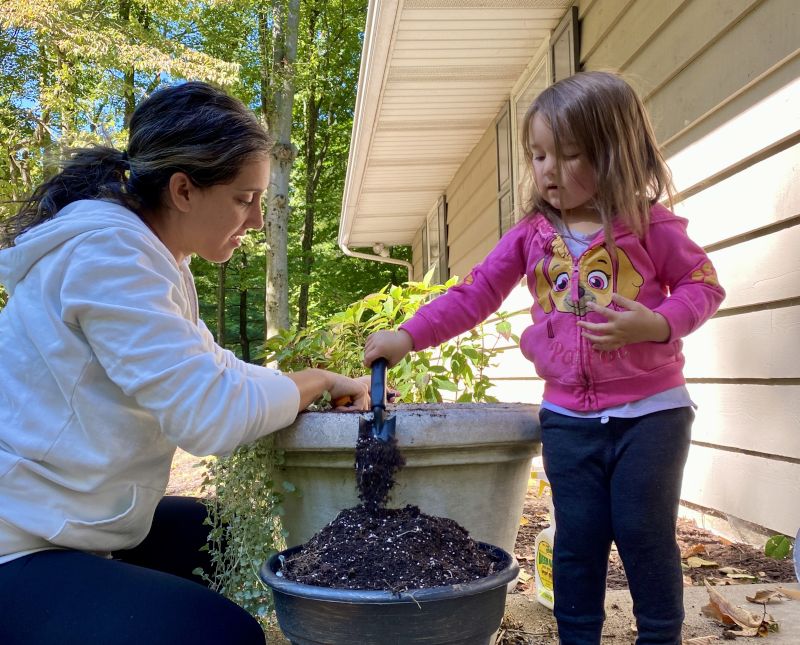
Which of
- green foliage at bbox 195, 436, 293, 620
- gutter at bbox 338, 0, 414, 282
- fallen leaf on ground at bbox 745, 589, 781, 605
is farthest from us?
gutter at bbox 338, 0, 414, 282

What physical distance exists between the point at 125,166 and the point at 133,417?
1.83 ft

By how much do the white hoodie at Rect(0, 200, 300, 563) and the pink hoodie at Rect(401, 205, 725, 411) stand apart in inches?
22.9

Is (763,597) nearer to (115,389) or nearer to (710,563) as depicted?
(710,563)

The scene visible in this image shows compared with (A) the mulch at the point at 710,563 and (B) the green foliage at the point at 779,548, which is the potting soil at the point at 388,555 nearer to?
(A) the mulch at the point at 710,563

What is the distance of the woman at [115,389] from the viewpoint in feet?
4.19

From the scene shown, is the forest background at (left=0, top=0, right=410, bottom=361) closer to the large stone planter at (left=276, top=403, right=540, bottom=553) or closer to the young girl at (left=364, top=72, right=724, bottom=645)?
the young girl at (left=364, top=72, right=724, bottom=645)

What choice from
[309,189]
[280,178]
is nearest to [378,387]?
[280,178]

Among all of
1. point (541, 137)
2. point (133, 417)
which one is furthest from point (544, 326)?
point (133, 417)

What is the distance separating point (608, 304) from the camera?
161 cm

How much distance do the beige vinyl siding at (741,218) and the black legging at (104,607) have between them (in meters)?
1.94

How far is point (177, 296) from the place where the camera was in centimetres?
145

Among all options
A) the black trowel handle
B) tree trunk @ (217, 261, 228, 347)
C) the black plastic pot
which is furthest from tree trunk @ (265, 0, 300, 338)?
the black plastic pot

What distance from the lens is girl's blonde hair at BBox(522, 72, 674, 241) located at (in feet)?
5.35

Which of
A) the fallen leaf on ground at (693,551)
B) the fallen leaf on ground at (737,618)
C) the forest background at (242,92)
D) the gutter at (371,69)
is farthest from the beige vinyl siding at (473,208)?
the fallen leaf on ground at (737,618)
